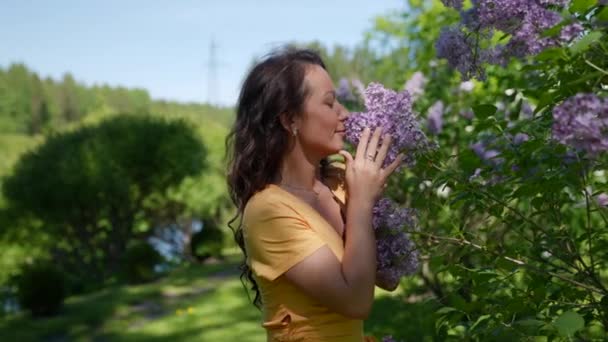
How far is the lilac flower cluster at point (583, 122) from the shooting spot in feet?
3.29

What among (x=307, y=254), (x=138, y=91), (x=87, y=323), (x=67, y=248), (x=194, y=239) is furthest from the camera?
(x=138, y=91)

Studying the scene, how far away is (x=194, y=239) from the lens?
20.7m

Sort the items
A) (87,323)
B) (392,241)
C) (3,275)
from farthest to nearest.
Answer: (3,275), (87,323), (392,241)

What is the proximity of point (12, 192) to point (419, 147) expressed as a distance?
69.5ft

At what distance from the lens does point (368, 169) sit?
1687 mm

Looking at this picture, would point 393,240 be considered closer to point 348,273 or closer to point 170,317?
point 348,273

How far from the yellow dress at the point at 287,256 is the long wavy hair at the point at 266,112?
0.34ft

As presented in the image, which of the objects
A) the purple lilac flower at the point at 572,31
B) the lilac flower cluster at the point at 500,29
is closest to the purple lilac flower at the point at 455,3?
the lilac flower cluster at the point at 500,29

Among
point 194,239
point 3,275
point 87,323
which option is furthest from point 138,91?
point 87,323

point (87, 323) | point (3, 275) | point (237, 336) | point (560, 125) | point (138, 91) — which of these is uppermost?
point (560, 125)

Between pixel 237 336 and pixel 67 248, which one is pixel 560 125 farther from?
pixel 67 248

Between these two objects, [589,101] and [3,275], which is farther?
[3,275]

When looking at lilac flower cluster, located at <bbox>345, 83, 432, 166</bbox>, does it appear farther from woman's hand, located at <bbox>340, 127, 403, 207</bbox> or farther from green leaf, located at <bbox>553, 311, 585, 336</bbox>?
green leaf, located at <bbox>553, 311, 585, 336</bbox>

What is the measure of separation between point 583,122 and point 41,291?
12090 millimetres
